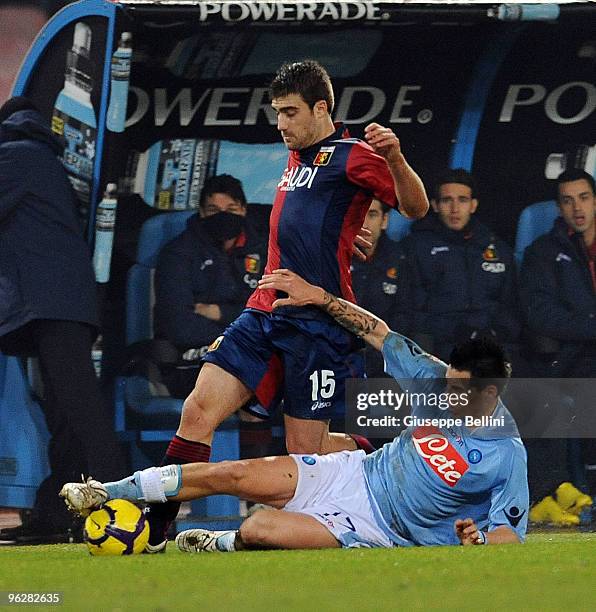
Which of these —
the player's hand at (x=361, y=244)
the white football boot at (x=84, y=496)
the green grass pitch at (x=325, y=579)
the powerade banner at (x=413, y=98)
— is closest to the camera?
the green grass pitch at (x=325, y=579)

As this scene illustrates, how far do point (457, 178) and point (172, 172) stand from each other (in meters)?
1.63

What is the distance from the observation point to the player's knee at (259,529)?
584 centimetres

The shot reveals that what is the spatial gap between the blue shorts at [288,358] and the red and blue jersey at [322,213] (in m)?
0.07

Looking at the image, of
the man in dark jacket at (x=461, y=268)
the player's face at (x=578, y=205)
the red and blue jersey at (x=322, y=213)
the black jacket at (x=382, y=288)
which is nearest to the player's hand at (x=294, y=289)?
the red and blue jersey at (x=322, y=213)

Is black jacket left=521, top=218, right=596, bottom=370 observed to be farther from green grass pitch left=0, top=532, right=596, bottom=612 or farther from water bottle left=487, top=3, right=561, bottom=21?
green grass pitch left=0, top=532, right=596, bottom=612

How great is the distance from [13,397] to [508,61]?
10.8 ft

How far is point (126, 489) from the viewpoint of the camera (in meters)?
5.75

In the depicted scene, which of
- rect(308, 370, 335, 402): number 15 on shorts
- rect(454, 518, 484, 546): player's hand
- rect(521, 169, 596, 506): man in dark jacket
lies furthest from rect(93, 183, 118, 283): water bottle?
rect(454, 518, 484, 546): player's hand

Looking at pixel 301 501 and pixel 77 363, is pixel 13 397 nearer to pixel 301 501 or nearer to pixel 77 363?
pixel 77 363

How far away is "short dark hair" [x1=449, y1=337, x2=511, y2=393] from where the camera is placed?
19.0ft

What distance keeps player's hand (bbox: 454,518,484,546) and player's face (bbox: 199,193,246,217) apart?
3201 mm

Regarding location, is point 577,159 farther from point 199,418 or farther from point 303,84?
point 199,418

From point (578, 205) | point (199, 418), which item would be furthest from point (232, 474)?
point (578, 205)

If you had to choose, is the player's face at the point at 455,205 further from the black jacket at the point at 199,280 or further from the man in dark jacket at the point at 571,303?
the black jacket at the point at 199,280
